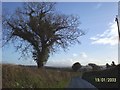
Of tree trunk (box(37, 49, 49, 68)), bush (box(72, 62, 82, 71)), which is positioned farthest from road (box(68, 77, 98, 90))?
tree trunk (box(37, 49, 49, 68))

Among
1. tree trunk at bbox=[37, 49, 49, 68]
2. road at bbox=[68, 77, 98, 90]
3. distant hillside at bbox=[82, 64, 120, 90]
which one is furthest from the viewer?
tree trunk at bbox=[37, 49, 49, 68]

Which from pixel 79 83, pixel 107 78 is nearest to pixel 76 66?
pixel 79 83

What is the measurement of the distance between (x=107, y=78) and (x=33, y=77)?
7.94ft

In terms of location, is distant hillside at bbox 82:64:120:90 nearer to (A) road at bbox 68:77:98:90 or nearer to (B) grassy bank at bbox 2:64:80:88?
(A) road at bbox 68:77:98:90

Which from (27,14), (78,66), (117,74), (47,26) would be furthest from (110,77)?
(27,14)

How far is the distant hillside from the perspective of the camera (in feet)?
32.3

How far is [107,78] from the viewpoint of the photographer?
9.91m

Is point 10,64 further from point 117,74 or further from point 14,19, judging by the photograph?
point 117,74

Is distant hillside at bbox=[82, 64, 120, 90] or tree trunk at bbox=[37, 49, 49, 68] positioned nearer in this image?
distant hillside at bbox=[82, 64, 120, 90]

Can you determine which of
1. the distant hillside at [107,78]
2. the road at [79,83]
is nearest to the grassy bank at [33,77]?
the road at [79,83]

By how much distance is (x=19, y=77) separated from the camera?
1005 cm

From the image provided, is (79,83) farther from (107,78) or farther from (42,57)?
(42,57)

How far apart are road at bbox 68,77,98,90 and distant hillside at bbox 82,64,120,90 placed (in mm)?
126

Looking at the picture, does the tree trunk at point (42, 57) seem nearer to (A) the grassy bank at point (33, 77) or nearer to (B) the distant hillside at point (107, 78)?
(A) the grassy bank at point (33, 77)
